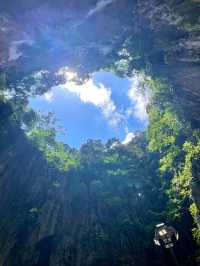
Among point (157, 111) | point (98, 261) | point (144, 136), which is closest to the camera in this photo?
point (98, 261)

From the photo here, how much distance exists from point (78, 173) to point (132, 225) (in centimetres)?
796

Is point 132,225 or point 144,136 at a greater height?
point 144,136

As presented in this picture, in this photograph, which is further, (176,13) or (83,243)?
(176,13)

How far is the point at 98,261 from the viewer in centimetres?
1966

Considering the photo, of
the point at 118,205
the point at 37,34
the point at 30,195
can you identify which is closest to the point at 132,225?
the point at 118,205

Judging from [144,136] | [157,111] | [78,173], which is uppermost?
[144,136]

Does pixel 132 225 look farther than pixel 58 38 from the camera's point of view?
No

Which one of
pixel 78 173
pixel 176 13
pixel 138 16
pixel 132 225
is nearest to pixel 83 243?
pixel 132 225

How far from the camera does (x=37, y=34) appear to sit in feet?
103

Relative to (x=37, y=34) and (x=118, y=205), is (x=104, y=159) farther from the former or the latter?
(x=37, y=34)

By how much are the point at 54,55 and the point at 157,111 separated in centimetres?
1131

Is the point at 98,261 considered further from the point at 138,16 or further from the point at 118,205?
the point at 138,16

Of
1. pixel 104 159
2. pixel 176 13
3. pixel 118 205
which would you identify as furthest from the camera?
pixel 104 159

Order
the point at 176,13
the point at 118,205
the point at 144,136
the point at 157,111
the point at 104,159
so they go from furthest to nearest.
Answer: the point at 144,136 → the point at 104,159 → the point at 157,111 → the point at 118,205 → the point at 176,13
